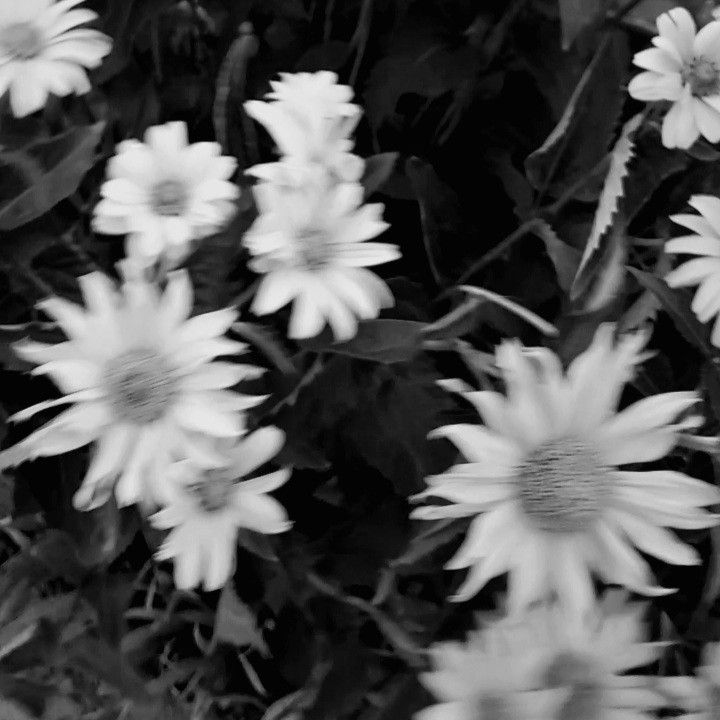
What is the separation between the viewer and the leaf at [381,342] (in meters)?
0.35

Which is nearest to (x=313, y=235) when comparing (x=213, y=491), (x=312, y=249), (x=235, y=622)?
(x=312, y=249)

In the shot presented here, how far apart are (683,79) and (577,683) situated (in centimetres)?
29

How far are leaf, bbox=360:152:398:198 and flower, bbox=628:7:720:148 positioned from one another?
12 cm

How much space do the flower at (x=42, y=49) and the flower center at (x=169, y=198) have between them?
7 centimetres

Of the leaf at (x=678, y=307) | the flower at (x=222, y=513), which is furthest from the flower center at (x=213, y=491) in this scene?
the leaf at (x=678, y=307)

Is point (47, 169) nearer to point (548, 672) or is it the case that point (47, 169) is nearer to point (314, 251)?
point (314, 251)

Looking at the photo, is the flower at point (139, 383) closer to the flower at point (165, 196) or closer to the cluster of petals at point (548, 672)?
the flower at point (165, 196)

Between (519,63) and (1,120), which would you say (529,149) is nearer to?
(519,63)

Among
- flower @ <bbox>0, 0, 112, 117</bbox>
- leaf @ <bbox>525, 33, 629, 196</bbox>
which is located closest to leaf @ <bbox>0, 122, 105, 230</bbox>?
flower @ <bbox>0, 0, 112, 117</bbox>

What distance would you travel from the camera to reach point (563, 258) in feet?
1.31

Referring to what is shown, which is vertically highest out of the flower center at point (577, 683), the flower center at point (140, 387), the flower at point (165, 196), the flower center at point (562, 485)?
the flower at point (165, 196)

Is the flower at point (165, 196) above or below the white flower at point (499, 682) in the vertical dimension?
above

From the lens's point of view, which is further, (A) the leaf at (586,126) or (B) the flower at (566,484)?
(A) the leaf at (586,126)

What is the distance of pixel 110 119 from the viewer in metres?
0.47
